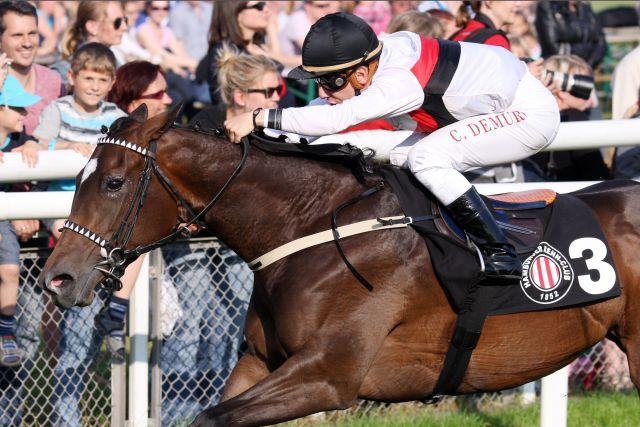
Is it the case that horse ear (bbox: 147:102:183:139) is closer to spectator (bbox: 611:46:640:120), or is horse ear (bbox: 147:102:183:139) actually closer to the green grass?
the green grass

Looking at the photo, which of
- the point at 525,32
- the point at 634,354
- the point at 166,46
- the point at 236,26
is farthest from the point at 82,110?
the point at 525,32

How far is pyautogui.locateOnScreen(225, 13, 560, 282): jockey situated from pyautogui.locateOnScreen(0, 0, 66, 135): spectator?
8.59 ft

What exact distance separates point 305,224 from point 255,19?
3569mm

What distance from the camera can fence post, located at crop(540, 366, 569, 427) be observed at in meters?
5.64

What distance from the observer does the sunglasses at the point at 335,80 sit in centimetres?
455

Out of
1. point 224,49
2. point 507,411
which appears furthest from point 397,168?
point 224,49

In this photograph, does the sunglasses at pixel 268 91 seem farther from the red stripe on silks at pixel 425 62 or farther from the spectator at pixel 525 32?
the spectator at pixel 525 32

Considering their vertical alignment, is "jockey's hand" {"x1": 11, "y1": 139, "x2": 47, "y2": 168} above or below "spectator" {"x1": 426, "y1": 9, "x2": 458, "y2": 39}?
above

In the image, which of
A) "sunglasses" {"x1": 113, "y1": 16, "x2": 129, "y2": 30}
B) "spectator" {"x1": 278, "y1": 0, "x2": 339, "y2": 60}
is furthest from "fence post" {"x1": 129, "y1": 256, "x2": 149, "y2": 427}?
"spectator" {"x1": 278, "y1": 0, "x2": 339, "y2": 60}

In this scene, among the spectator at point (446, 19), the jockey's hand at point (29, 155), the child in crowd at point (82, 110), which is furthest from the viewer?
the spectator at point (446, 19)

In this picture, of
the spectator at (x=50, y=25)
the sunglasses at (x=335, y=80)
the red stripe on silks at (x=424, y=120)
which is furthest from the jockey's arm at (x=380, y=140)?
the spectator at (x=50, y=25)

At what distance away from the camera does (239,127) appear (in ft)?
14.5

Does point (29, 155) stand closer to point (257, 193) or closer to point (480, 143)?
point (257, 193)

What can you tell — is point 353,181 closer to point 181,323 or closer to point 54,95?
point 181,323
